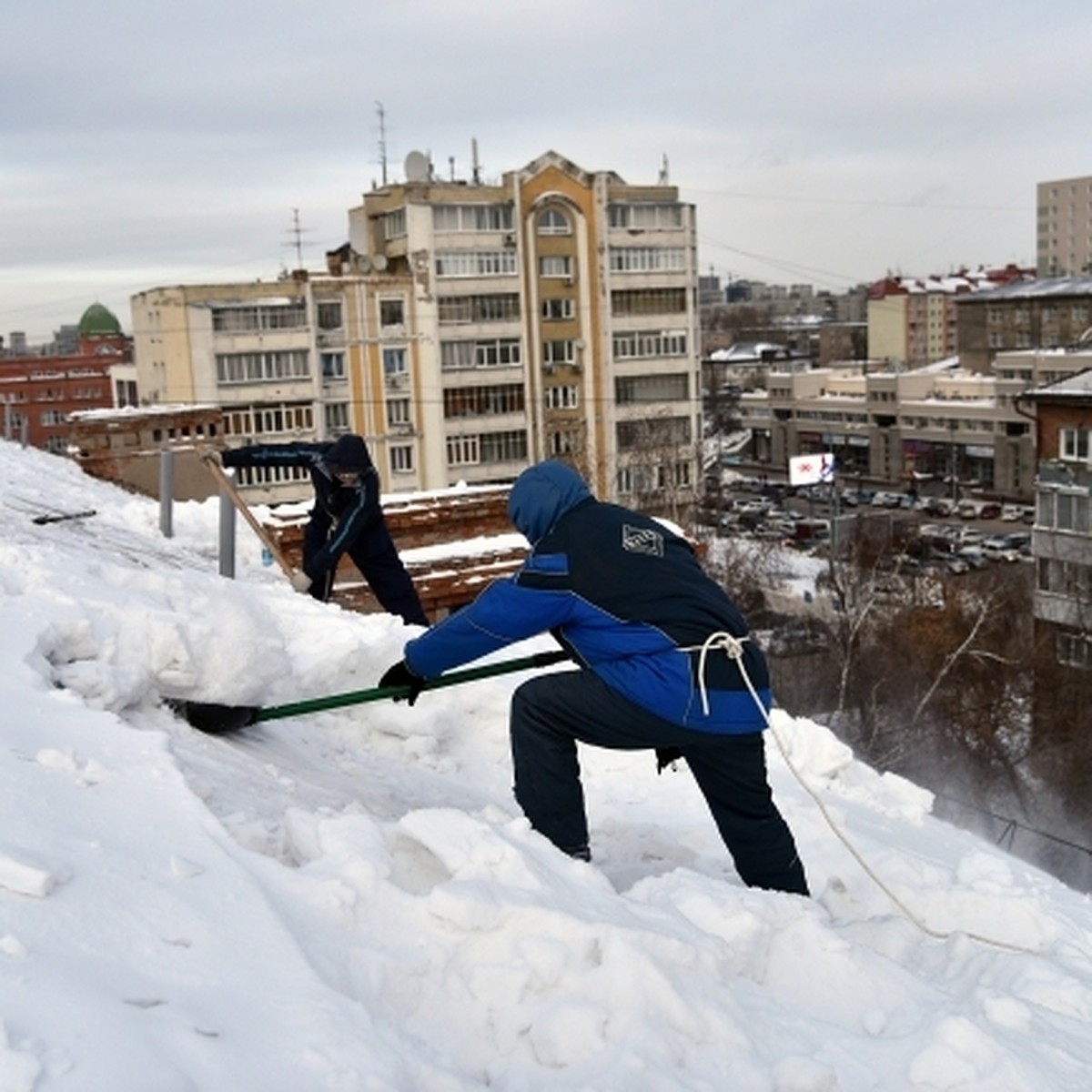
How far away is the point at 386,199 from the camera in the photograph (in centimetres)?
3772

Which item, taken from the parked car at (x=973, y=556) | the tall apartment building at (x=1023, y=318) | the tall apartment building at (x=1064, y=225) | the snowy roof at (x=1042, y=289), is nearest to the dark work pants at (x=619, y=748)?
the parked car at (x=973, y=556)

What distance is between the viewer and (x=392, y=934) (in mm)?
2693

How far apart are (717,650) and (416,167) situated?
36857 millimetres

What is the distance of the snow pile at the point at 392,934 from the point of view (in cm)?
226

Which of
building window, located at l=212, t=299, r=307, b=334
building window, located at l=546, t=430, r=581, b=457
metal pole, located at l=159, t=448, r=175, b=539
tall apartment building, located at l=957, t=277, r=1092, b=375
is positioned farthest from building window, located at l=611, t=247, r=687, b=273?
metal pole, located at l=159, t=448, r=175, b=539

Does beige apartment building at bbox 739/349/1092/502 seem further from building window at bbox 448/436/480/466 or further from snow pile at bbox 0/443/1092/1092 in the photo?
snow pile at bbox 0/443/1092/1092

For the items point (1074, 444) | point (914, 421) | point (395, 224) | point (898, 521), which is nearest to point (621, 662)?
point (1074, 444)

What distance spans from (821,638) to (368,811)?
21200mm

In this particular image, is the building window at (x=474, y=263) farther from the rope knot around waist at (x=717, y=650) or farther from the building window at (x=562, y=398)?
the rope knot around waist at (x=717, y=650)

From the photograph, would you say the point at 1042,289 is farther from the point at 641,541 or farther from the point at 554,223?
the point at 641,541

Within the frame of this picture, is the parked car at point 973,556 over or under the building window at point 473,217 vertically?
under

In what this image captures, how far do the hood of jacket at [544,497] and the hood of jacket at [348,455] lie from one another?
135 inches

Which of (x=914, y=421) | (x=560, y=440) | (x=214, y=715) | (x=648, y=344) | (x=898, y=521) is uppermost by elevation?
(x=648, y=344)

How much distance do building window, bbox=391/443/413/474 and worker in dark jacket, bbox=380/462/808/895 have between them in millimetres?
35149
